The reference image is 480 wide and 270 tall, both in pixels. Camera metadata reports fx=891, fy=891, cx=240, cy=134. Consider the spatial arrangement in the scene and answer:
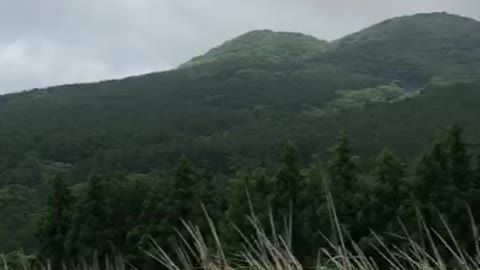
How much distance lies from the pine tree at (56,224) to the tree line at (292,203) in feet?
0.18

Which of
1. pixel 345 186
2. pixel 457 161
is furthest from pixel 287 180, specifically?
pixel 457 161

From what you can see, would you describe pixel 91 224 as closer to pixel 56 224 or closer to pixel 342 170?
pixel 56 224

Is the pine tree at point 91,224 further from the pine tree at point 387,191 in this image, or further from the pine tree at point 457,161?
the pine tree at point 457,161

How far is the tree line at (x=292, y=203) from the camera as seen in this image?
34.8 meters

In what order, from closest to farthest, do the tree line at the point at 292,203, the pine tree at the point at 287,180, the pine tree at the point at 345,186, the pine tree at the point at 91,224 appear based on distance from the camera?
the tree line at the point at 292,203 → the pine tree at the point at 345,186 → the pine tree at the point at 287,180 → the pine tree at the point at 91,224

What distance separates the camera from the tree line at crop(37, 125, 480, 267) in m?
34.8

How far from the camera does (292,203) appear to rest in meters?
32.3

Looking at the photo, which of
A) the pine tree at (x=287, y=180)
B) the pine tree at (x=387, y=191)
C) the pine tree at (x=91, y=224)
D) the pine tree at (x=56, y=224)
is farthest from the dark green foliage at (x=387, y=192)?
the pine tree at (x=56, y=224)

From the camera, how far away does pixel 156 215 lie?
1748 inches

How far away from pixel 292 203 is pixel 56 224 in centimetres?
1962

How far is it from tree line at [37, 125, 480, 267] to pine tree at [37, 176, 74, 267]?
0.18 ft

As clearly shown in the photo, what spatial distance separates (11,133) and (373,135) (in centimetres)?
7772

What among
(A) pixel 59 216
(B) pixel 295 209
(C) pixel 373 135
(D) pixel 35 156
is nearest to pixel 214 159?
(C) pixel 373 135

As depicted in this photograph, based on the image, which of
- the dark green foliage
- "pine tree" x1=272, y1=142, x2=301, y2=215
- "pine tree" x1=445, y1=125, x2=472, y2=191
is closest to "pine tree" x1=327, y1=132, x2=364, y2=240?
the dark green foliage
